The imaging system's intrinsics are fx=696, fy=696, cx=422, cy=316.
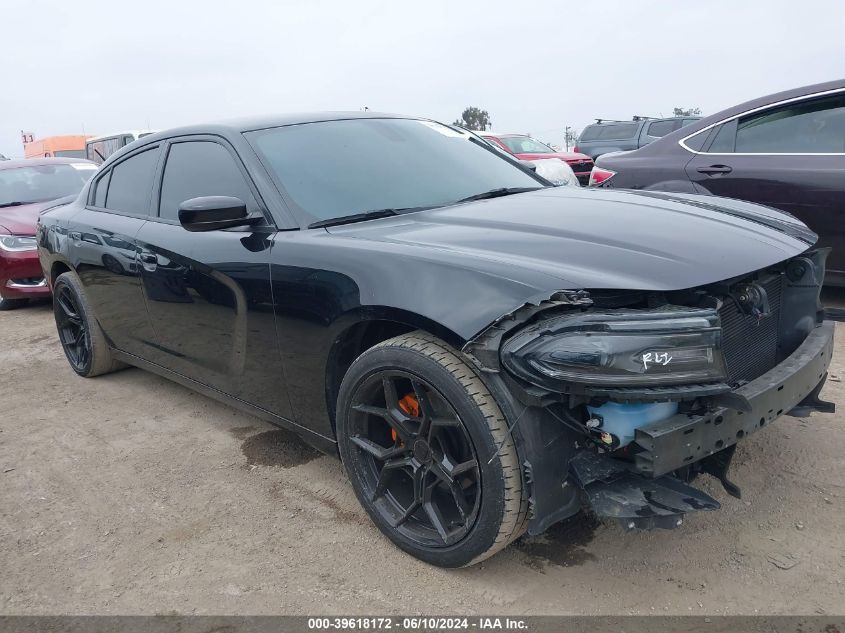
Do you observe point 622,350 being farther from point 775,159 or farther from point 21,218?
point 21,218

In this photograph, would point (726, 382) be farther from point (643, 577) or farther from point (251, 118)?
point (251, 118)

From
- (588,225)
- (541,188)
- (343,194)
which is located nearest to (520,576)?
(588,225)

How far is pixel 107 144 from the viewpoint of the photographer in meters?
17.5

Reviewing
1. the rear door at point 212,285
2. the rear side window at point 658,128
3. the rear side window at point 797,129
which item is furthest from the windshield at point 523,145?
the rear door at point 212,285

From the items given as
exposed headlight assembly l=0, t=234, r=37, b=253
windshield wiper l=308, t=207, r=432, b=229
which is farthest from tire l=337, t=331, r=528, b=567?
exposed headlight assembly l=0, t=234, r=37, b=253

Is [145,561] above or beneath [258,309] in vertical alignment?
beneath

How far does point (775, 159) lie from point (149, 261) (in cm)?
397

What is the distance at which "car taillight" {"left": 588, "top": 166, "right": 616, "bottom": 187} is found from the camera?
17.8ft

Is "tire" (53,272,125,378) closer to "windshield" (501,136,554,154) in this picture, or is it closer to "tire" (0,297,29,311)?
"tire" (0,297,29,311)

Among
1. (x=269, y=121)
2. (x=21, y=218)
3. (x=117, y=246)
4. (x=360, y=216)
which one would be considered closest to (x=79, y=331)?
(x=117, y=246)

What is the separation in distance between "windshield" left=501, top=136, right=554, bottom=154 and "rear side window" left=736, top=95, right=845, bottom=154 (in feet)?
28.6

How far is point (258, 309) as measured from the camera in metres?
2.73

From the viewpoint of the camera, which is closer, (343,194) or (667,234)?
(667,234)

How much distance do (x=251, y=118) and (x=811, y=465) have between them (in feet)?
9.48
